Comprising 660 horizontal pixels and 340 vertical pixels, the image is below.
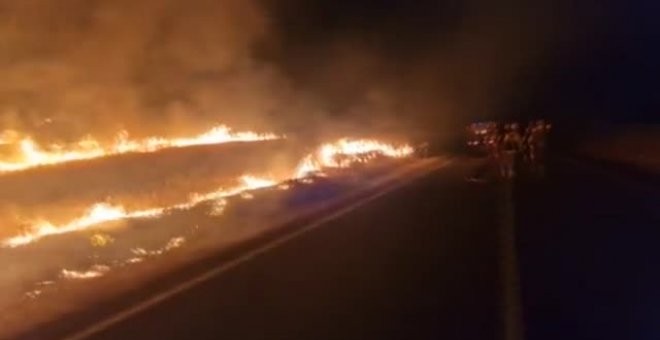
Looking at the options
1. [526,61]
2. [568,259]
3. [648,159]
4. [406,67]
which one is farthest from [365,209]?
[526,61]

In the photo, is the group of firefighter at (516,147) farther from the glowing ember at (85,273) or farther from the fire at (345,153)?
the glowing ember at (85,273)

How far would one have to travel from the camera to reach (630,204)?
26.8 m

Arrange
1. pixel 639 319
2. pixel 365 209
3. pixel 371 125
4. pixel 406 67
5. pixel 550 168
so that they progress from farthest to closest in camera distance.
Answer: pixel 406 67, pixel 371 125, pixel 550 168, pixel 365 209, pixel 639 319

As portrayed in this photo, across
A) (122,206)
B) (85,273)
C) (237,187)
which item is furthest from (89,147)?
(85,273)

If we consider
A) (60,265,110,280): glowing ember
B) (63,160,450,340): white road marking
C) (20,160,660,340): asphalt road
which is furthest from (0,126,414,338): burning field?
(20,160,660,340): asphalt road

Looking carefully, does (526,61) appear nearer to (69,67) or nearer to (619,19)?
(619,19)

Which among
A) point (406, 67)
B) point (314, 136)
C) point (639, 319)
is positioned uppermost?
point (406, 67)

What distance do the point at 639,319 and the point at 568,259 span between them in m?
5.24

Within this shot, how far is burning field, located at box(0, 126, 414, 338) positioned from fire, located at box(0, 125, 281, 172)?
1.4 inches

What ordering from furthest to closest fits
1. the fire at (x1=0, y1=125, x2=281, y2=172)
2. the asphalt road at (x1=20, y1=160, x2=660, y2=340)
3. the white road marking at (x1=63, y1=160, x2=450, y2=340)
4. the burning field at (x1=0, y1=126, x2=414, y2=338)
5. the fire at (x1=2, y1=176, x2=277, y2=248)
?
the fire at (x1=0, y1=125, x2=281, y2=172), the fire at (x1=2, y1=176, x2=277, y2=248), the burning field at (x1=0, y1=126, x2=414, y2=338), the white road marking at (x1=63, y1=160, x2=450, y2=340), the asphalt road at (x1=20, y1=160, x2=660, y2=340)

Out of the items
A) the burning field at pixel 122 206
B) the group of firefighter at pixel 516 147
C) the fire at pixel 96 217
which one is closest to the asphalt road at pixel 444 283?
the burning field at pixel 122 206

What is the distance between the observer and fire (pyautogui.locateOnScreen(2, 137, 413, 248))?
69.2 ft

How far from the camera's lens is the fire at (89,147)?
23.5 metres

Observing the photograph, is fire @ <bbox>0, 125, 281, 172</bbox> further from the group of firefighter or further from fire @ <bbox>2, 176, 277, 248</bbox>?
the group of firefighter
